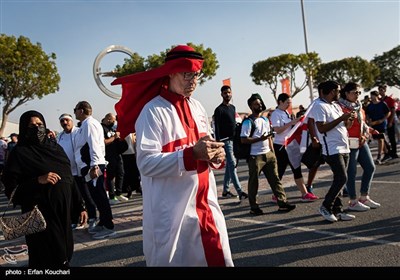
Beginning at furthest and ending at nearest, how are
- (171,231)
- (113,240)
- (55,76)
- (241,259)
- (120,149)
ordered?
1. (55,76)
2. (120,149)
3. (113,240)
4. (241,259)
5. (171,231)

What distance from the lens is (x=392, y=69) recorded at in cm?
6556

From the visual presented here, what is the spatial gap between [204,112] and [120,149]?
5624 mm

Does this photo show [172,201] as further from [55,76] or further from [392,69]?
[392,69]

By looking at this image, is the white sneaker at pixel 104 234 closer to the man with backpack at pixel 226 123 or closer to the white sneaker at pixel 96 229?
the white sneaker at pixel 96 229

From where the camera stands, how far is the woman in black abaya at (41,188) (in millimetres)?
3027

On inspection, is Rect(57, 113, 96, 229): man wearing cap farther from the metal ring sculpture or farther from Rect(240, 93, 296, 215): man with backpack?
the metal ring sculpture

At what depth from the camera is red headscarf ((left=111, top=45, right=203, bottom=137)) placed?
2.16 metres

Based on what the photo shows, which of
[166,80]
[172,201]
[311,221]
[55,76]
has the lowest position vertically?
[311,221]

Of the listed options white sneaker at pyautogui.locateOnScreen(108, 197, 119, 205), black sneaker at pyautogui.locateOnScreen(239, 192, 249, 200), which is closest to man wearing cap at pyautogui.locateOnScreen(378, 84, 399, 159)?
black sneaker at pyautogui.locateOnScreen(239, 192, 249, 200)

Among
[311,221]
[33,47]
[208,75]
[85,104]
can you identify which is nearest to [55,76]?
[33,47]

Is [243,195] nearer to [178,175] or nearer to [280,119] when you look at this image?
[280,119]

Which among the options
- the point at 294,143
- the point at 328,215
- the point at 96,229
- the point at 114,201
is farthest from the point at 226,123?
the point at 96,229

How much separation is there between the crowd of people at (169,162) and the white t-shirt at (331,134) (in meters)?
0.01

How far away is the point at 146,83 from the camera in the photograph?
88.7 inches
